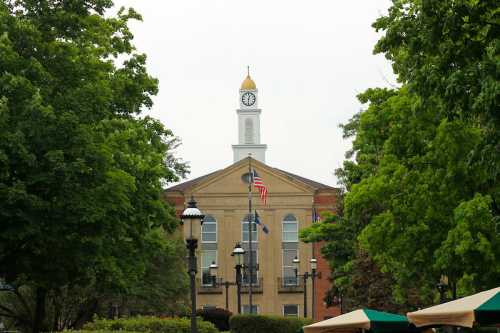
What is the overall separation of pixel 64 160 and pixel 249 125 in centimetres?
7353

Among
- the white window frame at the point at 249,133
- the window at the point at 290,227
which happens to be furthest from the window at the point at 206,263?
the white window frame at the point at 249,133

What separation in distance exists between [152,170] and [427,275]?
8.27 metres

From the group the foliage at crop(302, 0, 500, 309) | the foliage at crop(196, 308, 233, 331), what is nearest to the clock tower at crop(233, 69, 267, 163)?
the foliage at crop(196, 308, 233, 331)

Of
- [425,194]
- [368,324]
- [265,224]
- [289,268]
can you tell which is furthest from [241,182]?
[368,324]

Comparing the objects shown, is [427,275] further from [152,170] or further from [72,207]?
[72,207]

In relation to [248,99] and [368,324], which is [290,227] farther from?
[368,324]

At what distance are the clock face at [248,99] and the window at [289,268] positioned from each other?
20171 millimetres

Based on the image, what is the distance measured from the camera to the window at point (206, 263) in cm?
8200

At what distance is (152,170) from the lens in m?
30.7

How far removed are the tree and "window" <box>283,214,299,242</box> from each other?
50.9 m

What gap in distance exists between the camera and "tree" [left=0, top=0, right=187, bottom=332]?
23.6m

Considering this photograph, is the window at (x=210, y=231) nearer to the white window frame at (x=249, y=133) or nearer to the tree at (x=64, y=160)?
A: the white window frame at (x=249, y=133)

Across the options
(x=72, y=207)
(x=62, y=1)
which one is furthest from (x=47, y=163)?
(x=62, y=1)

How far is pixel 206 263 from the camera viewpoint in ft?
271
